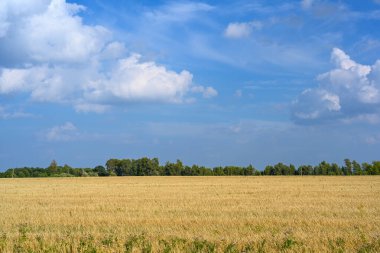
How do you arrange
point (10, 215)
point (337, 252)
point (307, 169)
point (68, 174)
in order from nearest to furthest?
point (337, 252)
point (10, 215)
point (68, 174)
point (307, 169)

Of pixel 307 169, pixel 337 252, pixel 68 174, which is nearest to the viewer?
pixel 337 252

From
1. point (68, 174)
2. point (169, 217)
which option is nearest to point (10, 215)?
point (169, 217)

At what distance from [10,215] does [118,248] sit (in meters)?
11.0

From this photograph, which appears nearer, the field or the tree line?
the field

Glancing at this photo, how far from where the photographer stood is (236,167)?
13662 cm

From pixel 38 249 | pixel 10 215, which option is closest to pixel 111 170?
pixel 10 215

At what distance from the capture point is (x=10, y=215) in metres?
20.4

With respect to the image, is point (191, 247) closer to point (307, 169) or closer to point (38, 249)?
point (38, 249)

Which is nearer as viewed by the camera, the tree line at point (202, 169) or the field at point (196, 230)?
the field at point (196, 230)

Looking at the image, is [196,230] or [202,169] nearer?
[196,230]

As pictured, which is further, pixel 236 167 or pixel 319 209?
pixel 236 167

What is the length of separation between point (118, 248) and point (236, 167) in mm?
126529

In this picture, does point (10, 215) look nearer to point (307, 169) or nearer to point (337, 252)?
point (337, 252)

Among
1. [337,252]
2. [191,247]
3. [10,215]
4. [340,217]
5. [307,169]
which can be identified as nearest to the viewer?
[337,252]
